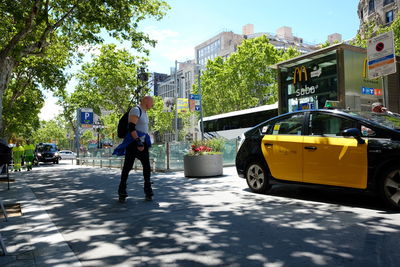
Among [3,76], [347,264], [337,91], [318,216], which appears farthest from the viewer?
[337,91]

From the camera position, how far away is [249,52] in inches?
1467

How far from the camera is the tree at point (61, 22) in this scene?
10131 mm

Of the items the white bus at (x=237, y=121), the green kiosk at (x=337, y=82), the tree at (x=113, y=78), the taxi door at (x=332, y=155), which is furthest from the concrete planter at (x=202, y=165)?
the tree at (x=113, y=78)

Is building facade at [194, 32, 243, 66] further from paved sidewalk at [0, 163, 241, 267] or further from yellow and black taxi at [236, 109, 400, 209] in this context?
paved sidewalk at [0, 163, 241, 267]

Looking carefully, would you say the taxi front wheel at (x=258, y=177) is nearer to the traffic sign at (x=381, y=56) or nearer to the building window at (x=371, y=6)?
the traffic sign at (x=381, y=56)

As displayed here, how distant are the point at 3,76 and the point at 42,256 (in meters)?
9.63

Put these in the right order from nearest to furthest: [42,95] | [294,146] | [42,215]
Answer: [42,215]
[294,146]
[42,95]

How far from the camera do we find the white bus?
26.0 meters

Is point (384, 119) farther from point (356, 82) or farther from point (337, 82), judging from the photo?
point (356, 82)

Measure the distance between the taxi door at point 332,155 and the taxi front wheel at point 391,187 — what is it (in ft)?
0.81

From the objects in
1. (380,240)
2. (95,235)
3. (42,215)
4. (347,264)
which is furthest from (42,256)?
(380,240)

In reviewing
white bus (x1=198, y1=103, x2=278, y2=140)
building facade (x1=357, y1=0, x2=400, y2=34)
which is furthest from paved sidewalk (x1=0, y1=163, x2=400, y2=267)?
building facade (x1=357, y1=0, x2=400, y2=34)

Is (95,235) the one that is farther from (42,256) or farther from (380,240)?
(380,240)

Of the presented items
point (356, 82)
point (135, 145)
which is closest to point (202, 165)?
point (135, 145)
